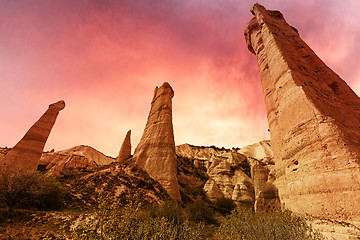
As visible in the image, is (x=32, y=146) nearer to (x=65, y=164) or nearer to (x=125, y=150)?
(x=125, y=150)

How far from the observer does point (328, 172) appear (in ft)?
13.1

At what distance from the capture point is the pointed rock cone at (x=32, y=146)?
57.1 ft

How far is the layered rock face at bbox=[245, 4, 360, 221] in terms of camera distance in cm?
371

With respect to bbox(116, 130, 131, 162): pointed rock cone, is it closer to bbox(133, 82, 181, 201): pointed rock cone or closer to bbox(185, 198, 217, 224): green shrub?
bbox(133, 82, 181, 201): pointed rock cone

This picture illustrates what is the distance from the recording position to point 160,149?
18.0 m

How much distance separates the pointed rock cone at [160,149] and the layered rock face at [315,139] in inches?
422

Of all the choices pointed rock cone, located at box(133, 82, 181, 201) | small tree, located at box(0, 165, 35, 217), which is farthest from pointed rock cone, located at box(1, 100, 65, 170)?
pointed rock cone, located at box(133, 82, 181, 201)

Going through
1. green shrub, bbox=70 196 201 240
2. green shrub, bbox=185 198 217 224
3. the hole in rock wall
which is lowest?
green shrub, bbox=185 198 217 224

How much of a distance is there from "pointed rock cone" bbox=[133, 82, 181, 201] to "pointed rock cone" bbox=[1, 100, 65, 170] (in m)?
12.0

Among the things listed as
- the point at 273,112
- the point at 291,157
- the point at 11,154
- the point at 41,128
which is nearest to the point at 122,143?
the point at 41,128

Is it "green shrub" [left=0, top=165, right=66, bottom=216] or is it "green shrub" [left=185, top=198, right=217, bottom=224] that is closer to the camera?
"green shrub" [left=0, top=165, right=66, bottom=216]

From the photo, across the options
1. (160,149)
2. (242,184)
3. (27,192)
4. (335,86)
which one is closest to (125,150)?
(160,149)

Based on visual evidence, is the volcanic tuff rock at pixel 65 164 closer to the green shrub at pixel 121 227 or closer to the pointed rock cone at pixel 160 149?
the pointed rock cone at pixel 160 149

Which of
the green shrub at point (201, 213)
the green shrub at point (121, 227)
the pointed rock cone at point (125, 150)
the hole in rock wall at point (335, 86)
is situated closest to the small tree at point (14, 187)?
the green shrub at point (121, 227)
